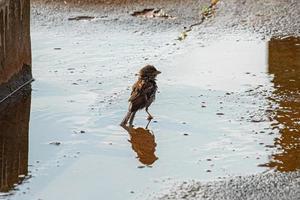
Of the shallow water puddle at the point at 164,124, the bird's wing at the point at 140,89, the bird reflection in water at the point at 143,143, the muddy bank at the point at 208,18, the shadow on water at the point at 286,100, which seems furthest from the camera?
the muddy bank at the point at 208,18

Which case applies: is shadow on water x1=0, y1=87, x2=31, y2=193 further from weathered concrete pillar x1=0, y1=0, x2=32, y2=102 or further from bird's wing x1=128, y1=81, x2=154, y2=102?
bird's wing x1=128, y1=81, x2=154, y2=102

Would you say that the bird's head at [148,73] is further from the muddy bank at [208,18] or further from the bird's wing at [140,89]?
the muddy bank at [208,18]

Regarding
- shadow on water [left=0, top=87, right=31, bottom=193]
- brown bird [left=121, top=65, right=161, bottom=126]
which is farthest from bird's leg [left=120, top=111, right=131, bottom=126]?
shadow on water [left=0, top=87, right=31, bottom=193]

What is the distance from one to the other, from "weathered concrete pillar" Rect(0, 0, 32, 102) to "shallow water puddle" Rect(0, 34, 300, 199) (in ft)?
0.80

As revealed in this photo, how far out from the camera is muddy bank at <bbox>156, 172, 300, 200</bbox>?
614 centimetres

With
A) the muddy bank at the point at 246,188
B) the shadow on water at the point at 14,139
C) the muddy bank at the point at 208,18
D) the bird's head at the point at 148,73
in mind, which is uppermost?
the muddy bank at the point at 208,18

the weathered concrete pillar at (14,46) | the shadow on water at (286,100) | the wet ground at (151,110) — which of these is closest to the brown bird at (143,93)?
the wet ground at (151,110)

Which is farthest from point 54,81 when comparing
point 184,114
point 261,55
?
point 261,55

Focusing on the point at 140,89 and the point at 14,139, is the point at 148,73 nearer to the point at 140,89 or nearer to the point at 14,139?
the point at 140,89

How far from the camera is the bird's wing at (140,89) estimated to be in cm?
815

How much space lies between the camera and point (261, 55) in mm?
9906

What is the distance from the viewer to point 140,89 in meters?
8.23

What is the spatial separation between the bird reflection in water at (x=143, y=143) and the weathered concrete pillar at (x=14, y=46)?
163 cm

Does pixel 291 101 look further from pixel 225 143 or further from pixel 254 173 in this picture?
pixel 254 173
